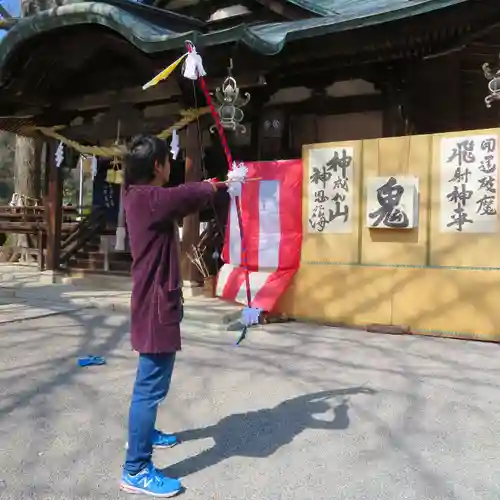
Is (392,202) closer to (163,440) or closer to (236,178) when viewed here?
(236,178)

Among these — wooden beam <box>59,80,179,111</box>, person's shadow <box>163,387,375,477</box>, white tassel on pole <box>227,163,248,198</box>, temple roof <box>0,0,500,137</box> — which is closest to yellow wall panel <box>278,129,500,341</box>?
temple roof <box>0,0,500,137</box>

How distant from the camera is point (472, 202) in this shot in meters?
6.14

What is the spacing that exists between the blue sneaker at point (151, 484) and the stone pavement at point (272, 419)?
0.27 feet

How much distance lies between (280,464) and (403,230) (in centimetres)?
420

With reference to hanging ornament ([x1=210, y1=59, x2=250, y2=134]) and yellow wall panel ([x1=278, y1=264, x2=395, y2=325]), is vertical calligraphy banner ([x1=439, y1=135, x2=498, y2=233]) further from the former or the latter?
hanging ornament ([x1=210, y1=59, x2=250, y2=134])

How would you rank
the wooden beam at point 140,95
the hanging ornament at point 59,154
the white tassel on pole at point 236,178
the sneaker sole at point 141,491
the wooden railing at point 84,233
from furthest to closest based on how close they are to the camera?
the wooden railing at point 84,233
the hanging ornament at point 59,154
the wooden beam at point 140,95
the white tassel on pole at point 236,178
the sneaker sole at point 141,491

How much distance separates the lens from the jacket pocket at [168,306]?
266cm

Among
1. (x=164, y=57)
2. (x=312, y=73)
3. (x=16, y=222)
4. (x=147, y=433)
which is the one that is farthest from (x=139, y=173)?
(x=16, y=222)

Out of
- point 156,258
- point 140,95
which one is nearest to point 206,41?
point 140,95

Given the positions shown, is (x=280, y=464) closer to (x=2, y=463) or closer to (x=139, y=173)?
(x=2, y=463)

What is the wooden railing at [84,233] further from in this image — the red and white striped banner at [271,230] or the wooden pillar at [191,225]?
the red and white striped banner at [271,230]

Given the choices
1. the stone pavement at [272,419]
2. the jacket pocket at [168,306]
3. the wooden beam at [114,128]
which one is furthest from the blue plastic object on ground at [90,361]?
the wooden beam at [114,128]

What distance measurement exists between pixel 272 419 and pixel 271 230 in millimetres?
3894

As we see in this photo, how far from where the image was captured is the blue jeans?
264 centimetres
